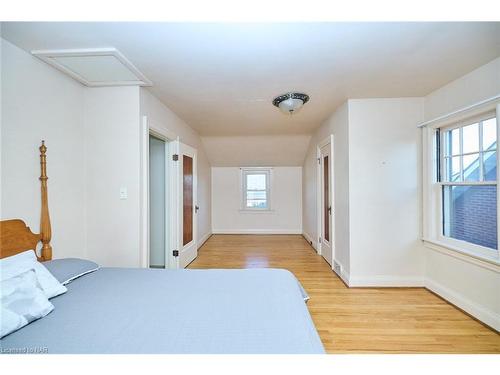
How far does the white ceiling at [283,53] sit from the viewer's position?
147 centimetres

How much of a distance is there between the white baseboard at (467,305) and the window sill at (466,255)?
38 cm

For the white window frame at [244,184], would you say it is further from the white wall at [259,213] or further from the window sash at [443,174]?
the window sash at [443,174]

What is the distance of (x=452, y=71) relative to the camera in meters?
2.08

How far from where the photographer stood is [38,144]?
1.80 meters

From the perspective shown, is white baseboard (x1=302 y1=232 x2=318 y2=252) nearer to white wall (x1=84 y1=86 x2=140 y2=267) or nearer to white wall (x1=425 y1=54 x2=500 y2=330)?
white wall (x1=425 y1=54 x2=500 y2=330)

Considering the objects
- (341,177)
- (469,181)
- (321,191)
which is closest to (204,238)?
(321,191)

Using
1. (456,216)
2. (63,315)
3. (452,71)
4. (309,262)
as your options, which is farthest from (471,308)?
(63,315)

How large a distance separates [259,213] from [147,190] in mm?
3946

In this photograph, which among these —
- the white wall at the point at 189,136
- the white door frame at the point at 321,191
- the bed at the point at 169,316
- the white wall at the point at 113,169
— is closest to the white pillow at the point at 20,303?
the bed at the point at 169,316

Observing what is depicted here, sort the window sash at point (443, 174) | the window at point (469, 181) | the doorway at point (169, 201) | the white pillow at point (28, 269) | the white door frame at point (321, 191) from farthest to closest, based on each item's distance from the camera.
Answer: the white door frame at point (321, 191)
the doorway at point (169, 201)
the window sash at point (443, 174)
the window at point (469, 181)
the white pillow at point (28, 269)

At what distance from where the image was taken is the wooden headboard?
150 cm

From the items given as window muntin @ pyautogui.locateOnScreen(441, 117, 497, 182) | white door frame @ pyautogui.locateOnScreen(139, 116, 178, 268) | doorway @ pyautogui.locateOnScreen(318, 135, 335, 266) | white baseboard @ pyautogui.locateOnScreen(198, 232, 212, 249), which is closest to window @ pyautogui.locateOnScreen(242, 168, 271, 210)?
white baseboard @ pyautogui.locateOnScreen(198, 232, 212, 249)
